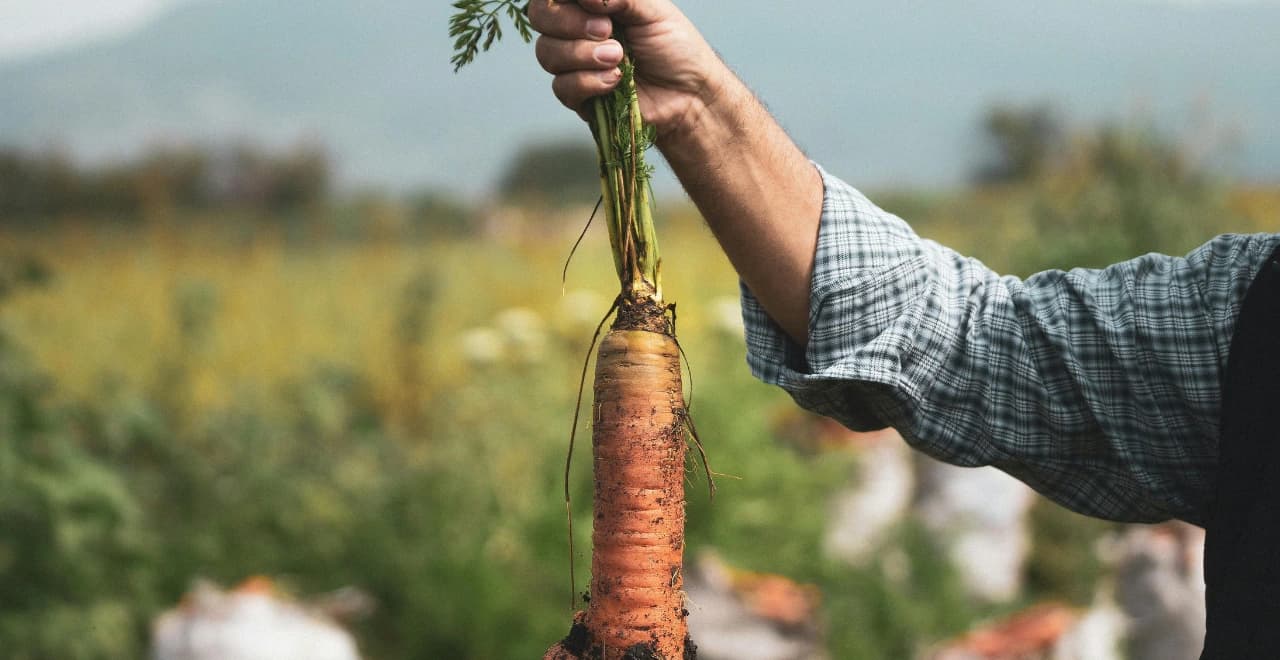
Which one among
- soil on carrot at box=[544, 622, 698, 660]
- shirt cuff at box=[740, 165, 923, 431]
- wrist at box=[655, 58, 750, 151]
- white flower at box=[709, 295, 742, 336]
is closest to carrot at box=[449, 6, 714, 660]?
soil on carrot at box=[544, 622, 698, 660]

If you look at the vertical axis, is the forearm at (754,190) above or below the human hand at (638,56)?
below

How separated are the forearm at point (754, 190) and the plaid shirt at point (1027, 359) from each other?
0.04m

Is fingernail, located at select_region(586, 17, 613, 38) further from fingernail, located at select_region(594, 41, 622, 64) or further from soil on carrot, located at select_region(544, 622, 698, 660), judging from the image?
soil on carrot, located at select_region(544, 622, 698, 660)

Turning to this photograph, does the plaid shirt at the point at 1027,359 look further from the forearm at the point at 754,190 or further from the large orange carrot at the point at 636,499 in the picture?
the large orange carrot at the point at 636,499

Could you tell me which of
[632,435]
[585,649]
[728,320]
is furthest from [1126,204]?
[585,649]

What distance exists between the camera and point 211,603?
10.6ft

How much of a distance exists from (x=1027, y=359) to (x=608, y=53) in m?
0.86

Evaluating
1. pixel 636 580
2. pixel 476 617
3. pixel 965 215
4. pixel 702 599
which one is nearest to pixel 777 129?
pixel 636 580

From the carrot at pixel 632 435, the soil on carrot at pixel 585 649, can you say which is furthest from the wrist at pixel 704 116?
the soil on carrot at pixel 585 649

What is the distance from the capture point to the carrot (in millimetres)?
1578

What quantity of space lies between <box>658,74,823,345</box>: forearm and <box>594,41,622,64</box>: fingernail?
0.63 ft

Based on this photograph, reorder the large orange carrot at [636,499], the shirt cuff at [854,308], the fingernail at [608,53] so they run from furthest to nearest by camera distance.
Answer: the shirt cuff at [854,308], the large orange carrot at [636,499], the fingernail at [608,53]

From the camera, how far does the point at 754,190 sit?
1.77 metres

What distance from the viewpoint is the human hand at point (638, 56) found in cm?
156
